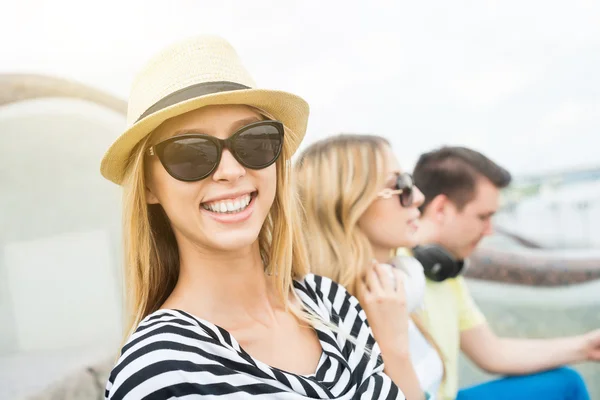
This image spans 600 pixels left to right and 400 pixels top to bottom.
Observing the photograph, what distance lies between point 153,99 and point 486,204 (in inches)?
59.3

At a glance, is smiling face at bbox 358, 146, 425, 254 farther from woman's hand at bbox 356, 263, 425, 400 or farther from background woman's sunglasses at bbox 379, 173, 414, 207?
woman's hand at bbox 356, 263, 425, 400

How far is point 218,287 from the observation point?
0.95m

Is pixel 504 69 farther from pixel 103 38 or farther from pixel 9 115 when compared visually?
pixel 9 115

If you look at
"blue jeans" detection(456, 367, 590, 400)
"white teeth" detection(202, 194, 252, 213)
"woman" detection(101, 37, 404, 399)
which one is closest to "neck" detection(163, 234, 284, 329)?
"woman" detection(101, 37, 404, 399)

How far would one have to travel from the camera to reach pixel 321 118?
6.74ft

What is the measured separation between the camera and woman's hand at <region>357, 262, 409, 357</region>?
1.20 meters

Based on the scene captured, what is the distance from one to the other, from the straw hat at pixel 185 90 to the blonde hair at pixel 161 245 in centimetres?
3

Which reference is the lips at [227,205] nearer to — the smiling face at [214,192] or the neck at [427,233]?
the smiling face at [214,192]

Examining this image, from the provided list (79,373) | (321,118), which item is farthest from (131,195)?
(321,118)

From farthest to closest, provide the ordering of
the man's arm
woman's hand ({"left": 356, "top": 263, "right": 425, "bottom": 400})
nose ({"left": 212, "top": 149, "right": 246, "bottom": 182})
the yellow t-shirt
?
the man's arm < the yellow t-shirt < woman's hand ({"left": 356, "top": 263, "right": 425, "bottom": 400}) < nose ({"left": 212, "top": 149, "right": 246, "bottom": 182})

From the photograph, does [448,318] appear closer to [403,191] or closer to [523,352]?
[523,352]

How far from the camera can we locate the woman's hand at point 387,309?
120cm

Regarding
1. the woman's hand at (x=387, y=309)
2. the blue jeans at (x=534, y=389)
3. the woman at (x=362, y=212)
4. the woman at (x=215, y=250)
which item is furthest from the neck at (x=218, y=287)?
the blue jeans at (x=534, y=389)

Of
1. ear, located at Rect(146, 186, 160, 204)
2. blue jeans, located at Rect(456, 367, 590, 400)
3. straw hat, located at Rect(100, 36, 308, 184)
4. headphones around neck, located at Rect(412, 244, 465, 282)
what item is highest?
straw hat, located at Rect(100, 36, 308, 184)
